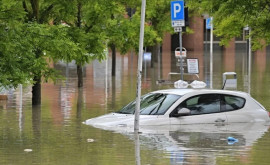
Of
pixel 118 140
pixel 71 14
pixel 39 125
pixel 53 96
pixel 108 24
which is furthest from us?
pixel 53 96

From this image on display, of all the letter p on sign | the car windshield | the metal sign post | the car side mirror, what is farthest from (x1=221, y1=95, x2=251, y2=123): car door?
the letter p on sign

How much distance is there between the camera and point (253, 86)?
35781 mm

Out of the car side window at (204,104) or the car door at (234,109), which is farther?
the car door at (234,109)

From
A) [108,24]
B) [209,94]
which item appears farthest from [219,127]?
[108,24]

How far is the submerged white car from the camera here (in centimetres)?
1872

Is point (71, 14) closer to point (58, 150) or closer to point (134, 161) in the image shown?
point (58, 150)

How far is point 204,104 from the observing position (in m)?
19.2

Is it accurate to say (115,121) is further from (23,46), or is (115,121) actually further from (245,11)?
(245,11)

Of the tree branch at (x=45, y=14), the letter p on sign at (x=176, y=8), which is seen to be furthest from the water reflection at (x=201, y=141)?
the letter p on sign at (x=176, y=8)

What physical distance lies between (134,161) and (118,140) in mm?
3014

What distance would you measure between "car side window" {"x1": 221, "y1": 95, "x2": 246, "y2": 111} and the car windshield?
1.22 meters

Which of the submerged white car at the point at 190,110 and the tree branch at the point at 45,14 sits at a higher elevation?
the tree branch at the point at 45,14

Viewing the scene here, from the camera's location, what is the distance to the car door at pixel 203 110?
18923mm

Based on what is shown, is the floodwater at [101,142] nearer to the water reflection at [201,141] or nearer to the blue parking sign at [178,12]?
the water reflection at [201,141]
